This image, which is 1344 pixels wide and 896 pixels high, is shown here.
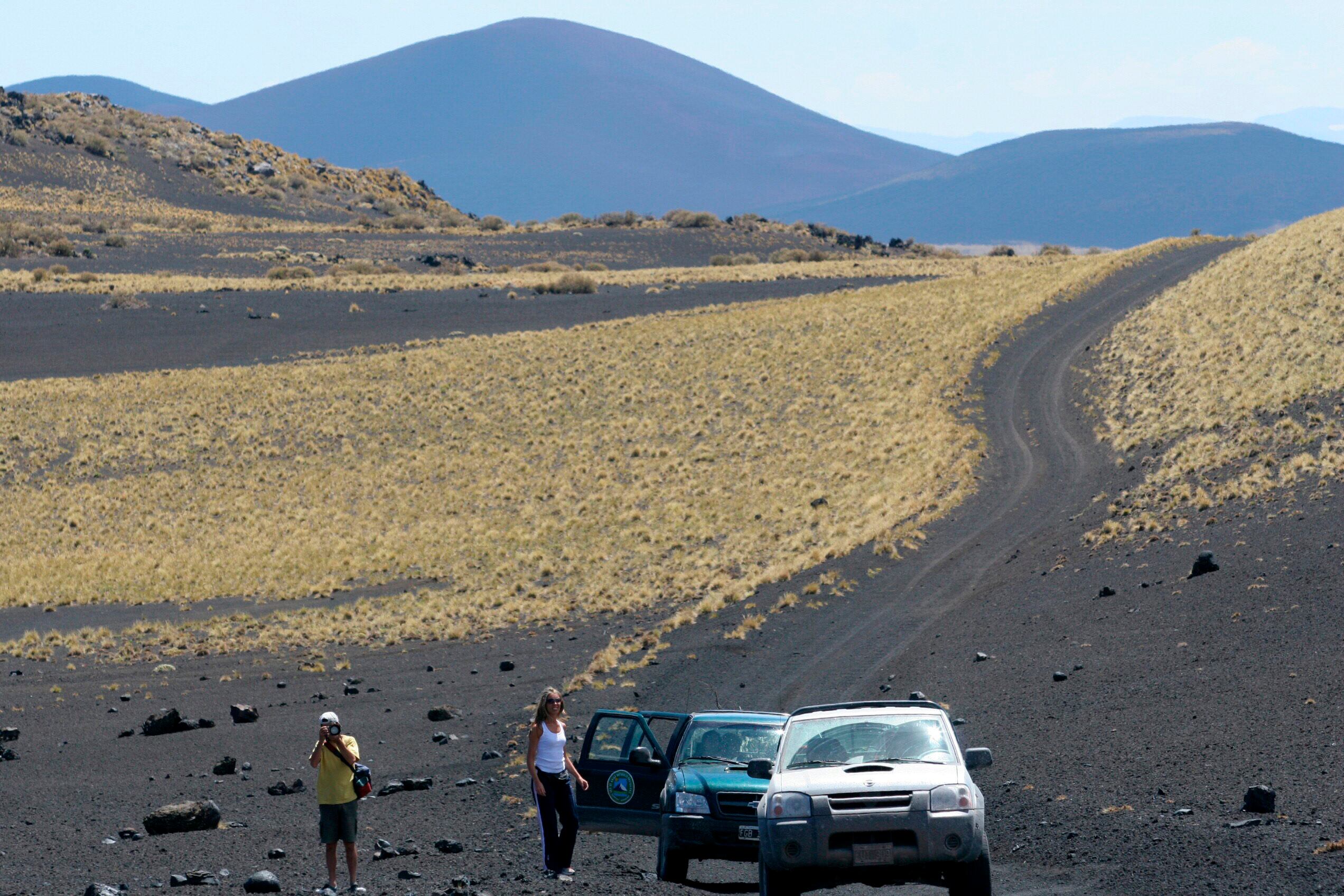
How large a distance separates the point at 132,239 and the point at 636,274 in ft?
113

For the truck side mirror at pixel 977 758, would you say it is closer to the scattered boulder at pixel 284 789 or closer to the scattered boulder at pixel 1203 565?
the scattered boulder at pixel 284 789

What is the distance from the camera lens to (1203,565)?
2222 cm

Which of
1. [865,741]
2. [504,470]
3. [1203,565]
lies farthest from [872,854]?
[504,470]

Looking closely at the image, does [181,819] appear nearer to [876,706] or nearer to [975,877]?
[876,706]

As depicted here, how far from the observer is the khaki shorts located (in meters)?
10.8

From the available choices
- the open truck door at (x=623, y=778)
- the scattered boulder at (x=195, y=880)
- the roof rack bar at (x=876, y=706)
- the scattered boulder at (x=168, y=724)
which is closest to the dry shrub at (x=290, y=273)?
the scattered boulder at (x=168, y=724)

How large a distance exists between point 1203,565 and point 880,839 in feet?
49.8

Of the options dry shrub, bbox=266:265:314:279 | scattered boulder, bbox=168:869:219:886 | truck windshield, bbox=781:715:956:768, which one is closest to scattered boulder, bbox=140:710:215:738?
scattered boulder, bbox=168:869:219:886

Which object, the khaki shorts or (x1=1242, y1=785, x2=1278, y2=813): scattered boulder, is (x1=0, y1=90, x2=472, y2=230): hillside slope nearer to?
the khaki shorts

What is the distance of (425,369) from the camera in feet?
186

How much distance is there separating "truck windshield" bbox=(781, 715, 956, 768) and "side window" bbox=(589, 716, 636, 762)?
309 cm

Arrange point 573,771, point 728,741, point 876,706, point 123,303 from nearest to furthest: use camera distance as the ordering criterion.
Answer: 1. point 876,706
2. point 573,771
3. point 728,741
4. point 123,303

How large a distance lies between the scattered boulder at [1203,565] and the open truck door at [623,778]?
40.3ft

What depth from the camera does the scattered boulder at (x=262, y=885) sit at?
1089 centimetres
